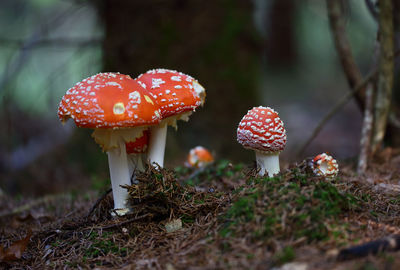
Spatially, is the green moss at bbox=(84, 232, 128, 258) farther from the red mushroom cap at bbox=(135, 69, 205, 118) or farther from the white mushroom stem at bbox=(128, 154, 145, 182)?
the red mushroom cap at bbox=(135, 69, 205, 118)

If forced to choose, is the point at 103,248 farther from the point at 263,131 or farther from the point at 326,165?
the point at 326,165

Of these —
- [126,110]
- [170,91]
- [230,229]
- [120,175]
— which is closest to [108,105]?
[126,110]

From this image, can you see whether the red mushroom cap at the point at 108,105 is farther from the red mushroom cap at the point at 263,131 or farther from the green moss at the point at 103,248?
the green moss at the point at 103,248

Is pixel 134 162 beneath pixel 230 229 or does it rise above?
above

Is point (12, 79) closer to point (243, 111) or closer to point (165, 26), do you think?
point (165, 26)

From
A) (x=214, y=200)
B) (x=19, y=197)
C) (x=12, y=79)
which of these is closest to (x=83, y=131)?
(x=12, y=79)

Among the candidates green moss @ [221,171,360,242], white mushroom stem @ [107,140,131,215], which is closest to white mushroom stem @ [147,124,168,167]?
white mushroom stem @ [107,140,131,215]

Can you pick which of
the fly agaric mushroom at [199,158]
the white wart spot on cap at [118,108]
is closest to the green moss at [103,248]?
the white wart spot on cap at [118,108]
